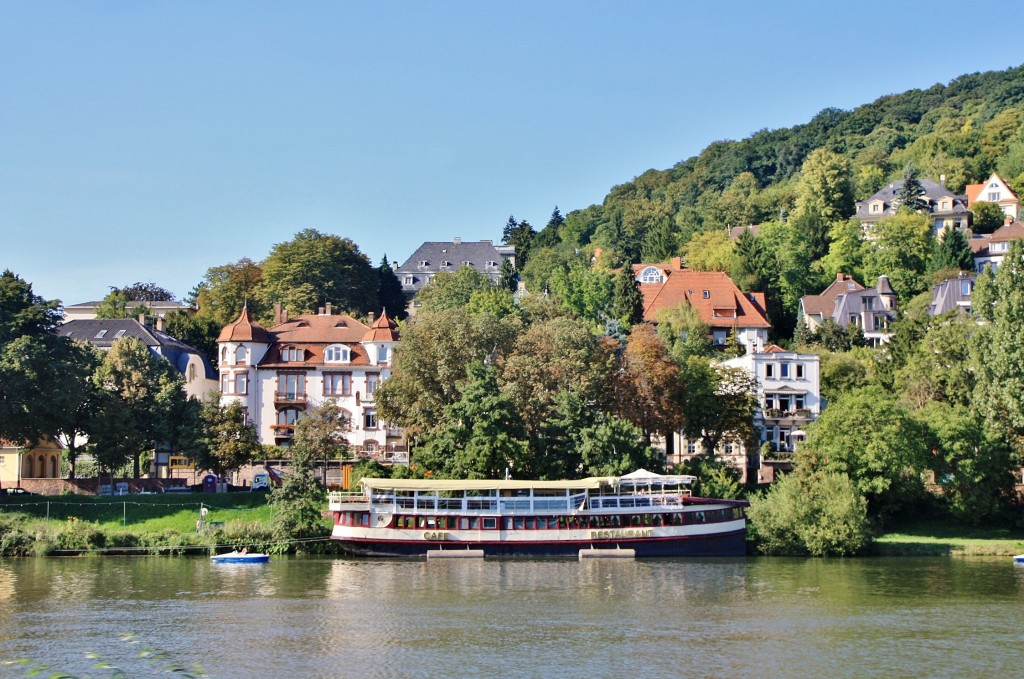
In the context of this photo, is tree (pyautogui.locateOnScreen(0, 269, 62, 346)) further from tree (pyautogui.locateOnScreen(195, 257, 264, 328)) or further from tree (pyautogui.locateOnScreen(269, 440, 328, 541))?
tree (pyautogui.locateOnScreen(195, 257, 264, 328))

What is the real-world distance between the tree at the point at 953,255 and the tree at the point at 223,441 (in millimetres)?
71139

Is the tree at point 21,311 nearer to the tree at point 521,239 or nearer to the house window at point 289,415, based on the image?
the house window at point 289,415

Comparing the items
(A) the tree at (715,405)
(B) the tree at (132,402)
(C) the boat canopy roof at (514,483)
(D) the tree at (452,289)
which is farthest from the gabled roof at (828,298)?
(B) the tree at (132,402)

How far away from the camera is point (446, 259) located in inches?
6905

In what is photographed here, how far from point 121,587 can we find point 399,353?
29621mm

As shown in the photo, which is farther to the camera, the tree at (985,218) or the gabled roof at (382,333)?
the tree at (985,218)

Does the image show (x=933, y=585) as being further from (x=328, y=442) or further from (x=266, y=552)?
(x=328, y=442)

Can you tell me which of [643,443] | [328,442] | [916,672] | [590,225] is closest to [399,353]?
[328,442]

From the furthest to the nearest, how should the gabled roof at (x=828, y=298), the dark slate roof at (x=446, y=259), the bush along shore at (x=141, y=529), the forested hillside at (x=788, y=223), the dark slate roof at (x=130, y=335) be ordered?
1. the dark slate roof at (x=446, y=259)
2. the forested hillside at (x=788, y=223)
3. the gabled roof at (x=828, y=298)
4. the dark slate roof at (x=130, y=335)
5. the bush along shore at (x=141, y=529)

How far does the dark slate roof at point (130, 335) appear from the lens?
105 metres

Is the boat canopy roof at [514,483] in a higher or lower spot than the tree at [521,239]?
lower

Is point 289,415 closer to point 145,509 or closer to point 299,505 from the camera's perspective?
point 145,509

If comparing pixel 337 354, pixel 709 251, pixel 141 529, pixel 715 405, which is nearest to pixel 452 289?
pixel 709 251

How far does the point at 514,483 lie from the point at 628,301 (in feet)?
142
